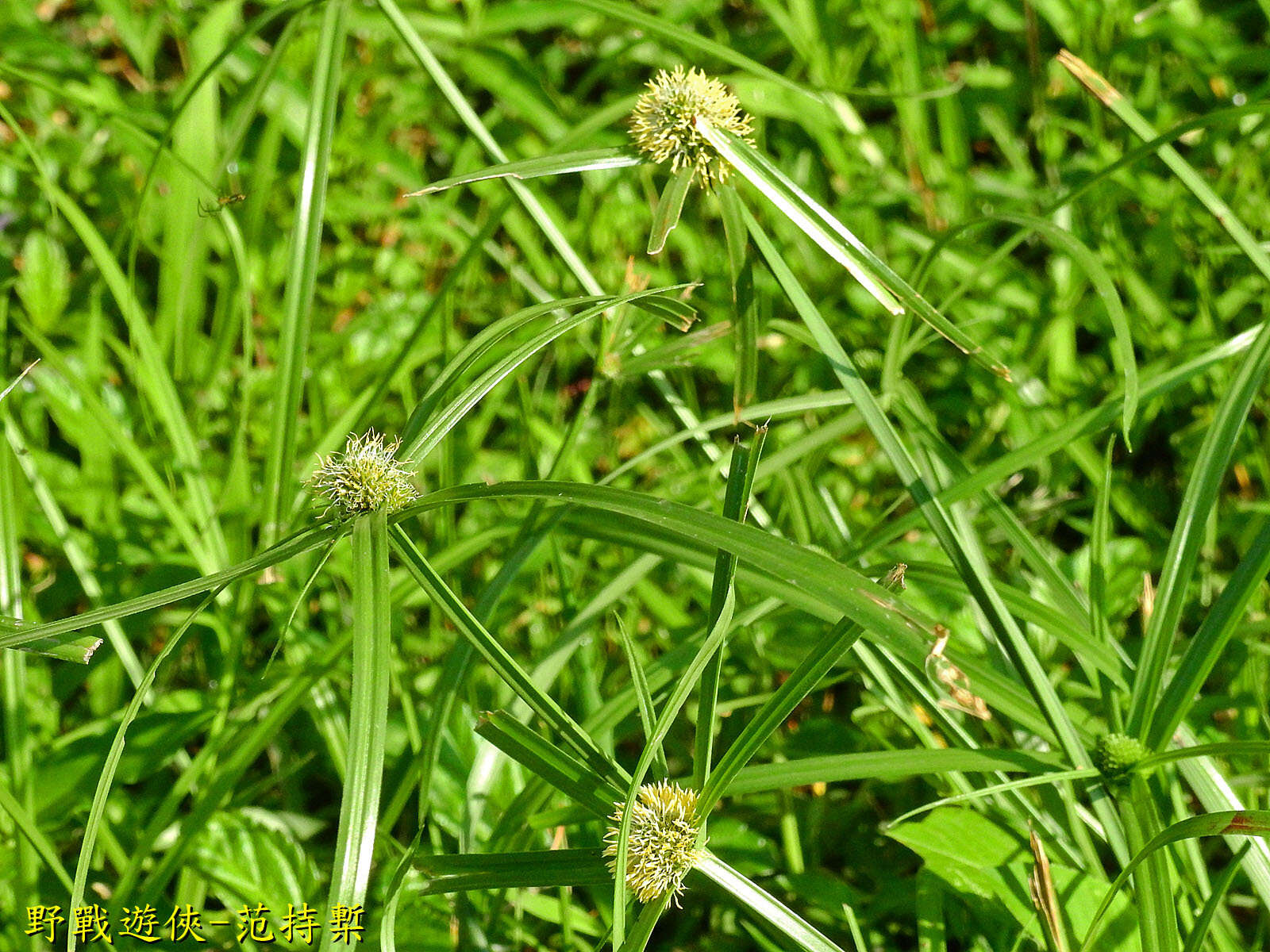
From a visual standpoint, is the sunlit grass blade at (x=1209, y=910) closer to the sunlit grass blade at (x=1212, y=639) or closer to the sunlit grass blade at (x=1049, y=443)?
the sunlit grass blade at (x=1212, y=639)

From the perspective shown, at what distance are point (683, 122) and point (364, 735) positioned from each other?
574mm

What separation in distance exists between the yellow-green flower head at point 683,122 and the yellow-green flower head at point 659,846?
1.76ft

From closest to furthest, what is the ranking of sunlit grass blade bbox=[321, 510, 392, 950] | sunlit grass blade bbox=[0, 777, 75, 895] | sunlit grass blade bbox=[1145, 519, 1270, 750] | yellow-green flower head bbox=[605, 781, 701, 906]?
1. sunlit grass blade bbox=[321, 510, 392, 950]
2. yellow-green flower head bbox=[605, 781, 701, 906]
3. sunlit grass blade bbox=[1145, 519, 1270, 750]
4. sunlit grass blade bbox=[0, 777, 75, 895]

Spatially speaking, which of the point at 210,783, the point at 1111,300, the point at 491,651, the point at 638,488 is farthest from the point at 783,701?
the point at 638,488

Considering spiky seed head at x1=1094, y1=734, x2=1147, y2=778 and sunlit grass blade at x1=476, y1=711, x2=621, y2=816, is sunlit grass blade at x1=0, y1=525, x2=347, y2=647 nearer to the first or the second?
sunlit grass blade at x1=476, y1=711, x2=621, y2=816

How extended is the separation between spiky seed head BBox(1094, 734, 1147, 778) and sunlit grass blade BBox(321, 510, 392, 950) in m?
0.64

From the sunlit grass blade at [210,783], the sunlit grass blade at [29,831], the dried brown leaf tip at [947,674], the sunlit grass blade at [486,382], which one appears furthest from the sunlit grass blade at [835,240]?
the sunlit grass blade at [29,831]

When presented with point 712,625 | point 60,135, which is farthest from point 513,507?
point 60,135

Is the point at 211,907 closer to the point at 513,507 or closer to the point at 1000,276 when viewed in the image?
the point at 513,507

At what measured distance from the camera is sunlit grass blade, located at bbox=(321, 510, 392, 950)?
0.65m

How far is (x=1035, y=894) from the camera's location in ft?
2.94

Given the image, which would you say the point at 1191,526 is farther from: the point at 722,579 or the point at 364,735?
the point at 364,735

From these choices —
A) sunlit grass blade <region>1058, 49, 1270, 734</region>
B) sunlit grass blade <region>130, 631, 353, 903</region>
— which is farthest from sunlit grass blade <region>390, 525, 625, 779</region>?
sunlit grass blade <region>1058, 49, 1270, 734</region>

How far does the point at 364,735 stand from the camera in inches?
26.4
